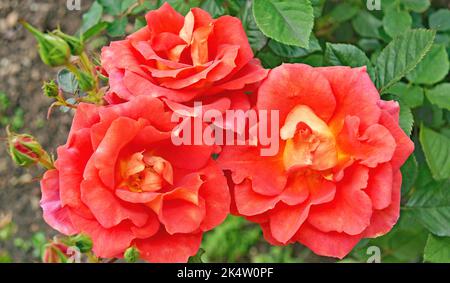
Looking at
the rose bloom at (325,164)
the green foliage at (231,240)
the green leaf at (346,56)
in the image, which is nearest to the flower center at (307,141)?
the rose bloom at (325,164)

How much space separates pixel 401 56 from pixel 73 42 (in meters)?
0.58

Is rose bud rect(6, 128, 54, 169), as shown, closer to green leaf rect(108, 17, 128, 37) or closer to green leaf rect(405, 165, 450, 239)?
green leaf rect(108, 17, 128, 37)

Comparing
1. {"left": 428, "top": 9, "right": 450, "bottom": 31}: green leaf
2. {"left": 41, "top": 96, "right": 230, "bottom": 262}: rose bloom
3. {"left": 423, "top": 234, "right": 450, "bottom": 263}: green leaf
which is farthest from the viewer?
{"left": 428, "top": 9, "right": 450, "bottom": 31}: green leaf

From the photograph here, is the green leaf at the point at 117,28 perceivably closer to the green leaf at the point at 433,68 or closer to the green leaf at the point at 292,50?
the green leaf at the point at 292,50

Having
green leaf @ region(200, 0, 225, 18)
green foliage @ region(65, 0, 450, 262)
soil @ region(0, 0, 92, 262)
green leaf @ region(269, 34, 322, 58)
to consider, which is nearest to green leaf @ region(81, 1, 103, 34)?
green foliage @ region(65, 0, 450, 262)

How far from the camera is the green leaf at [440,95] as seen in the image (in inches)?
55.7

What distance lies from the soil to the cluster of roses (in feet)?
4.63

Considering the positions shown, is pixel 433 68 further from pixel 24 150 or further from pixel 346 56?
pixel 24 150

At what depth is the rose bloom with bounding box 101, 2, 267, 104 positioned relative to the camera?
0.94 m

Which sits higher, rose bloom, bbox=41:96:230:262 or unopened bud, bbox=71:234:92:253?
rose bloom, bbox=41:96:230:262

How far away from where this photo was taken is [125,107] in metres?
0.91

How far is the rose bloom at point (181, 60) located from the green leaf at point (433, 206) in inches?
17.6

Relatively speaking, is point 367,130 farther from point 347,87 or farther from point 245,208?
point 245,208

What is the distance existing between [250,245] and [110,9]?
106cm
